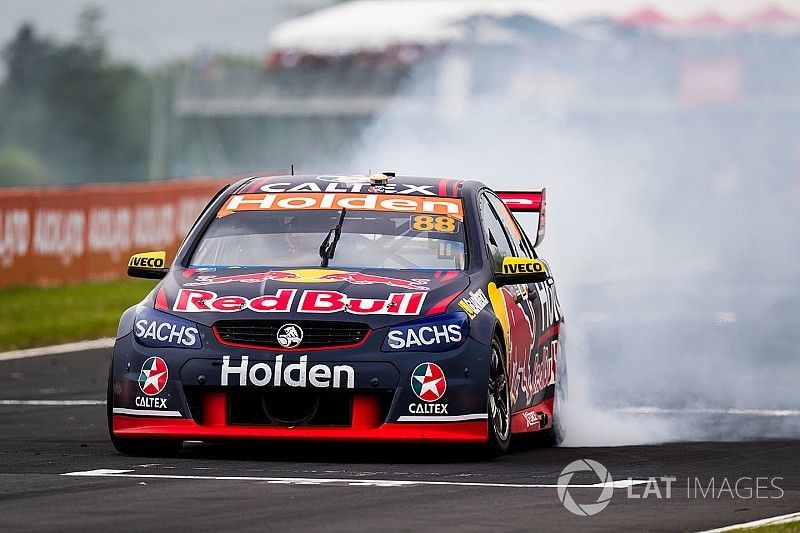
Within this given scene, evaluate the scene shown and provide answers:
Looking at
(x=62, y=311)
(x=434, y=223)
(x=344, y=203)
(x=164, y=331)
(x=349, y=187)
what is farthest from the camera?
(x=62, y=311)

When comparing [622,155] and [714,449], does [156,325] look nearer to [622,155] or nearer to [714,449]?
[714,449]

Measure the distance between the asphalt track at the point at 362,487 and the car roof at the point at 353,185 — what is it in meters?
1.36

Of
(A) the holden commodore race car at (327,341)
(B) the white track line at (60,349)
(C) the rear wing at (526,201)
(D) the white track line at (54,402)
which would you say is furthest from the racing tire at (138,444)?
(B) the white track line at (60,349)

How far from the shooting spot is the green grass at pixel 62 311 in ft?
64.5

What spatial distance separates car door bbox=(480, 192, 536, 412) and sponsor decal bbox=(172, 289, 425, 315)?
56 centimetres

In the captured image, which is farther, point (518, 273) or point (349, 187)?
point (349, 187)

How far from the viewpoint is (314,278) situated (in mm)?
9766

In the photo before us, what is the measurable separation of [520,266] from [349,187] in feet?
3.57

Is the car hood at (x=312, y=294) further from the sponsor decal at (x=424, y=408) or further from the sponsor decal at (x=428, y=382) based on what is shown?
the sponsor decal at (x=424, y=408)

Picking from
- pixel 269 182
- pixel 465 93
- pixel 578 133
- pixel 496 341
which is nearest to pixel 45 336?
pixel 269 182

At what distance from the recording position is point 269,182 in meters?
10.9

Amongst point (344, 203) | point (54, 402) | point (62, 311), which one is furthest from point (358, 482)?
point (62, 311)

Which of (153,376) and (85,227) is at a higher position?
(85,227)

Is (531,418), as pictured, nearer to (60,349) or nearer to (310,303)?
(310,303)
